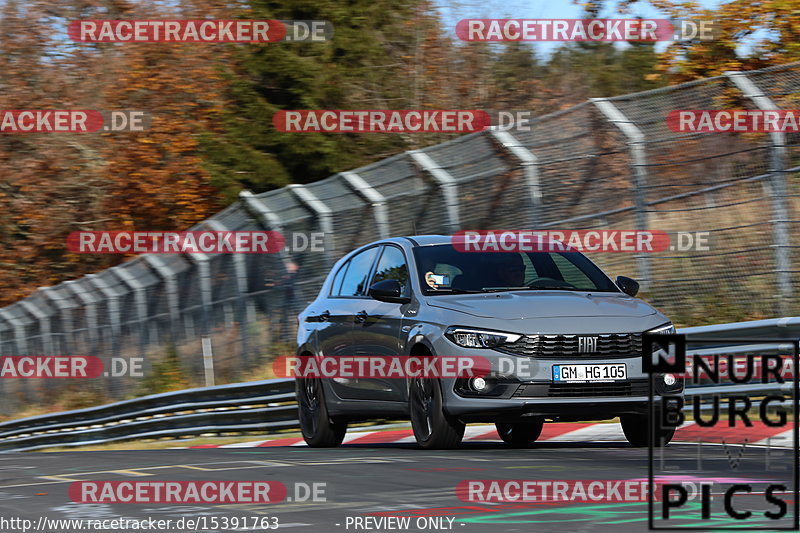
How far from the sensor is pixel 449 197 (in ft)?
52.4

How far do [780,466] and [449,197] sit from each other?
7923 millimetres

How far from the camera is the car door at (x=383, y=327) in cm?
1098

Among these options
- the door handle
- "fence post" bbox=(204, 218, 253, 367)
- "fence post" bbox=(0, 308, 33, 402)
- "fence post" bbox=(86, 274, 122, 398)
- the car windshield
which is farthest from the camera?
A: "fence post" bbox=(0, 308, 33, 402)

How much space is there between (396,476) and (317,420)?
4.19 metres

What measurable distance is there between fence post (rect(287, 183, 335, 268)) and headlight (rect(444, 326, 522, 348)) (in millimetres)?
8121

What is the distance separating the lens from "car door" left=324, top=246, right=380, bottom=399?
11.9 m

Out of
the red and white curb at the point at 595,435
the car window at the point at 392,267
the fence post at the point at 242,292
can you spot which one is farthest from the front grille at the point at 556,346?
the fence post at the point at 242,292

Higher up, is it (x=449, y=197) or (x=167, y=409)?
(x=449, y=197)

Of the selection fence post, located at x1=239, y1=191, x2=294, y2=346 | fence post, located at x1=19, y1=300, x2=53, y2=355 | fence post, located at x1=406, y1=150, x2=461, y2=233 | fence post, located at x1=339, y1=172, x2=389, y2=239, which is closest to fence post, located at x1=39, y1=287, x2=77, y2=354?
fence post, located at x1=19, y1=300, x2=53, y2=355

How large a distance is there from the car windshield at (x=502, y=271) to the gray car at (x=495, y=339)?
0.04ft

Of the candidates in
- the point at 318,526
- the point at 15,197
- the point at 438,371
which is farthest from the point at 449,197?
the point at 15,197

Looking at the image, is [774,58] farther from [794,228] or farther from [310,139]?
[310,139]

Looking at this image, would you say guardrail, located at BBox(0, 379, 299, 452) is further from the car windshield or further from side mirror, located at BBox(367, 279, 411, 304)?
side mirror, located at BBox(367, 279, 411, 304)

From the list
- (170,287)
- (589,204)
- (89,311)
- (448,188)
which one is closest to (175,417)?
(448,188)
